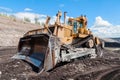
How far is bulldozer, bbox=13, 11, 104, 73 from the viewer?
1097 cm

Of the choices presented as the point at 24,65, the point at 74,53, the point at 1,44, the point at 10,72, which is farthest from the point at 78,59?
the point at 1,44

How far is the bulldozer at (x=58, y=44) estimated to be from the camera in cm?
1097

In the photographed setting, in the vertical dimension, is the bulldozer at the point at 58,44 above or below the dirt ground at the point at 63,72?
above

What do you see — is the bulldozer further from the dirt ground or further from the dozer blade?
the dirt ground

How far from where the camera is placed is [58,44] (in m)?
11.5

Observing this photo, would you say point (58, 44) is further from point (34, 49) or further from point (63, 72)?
point (34, 49)

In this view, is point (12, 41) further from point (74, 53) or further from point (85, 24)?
point (74, 53)

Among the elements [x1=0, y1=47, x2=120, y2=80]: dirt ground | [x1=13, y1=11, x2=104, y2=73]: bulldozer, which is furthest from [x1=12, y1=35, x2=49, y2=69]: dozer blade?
[x1=0, y1=47, x2=120, y2=80]: dirt ground

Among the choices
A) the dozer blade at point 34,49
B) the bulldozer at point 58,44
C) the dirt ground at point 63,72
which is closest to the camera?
the dirt ground at point 63,72

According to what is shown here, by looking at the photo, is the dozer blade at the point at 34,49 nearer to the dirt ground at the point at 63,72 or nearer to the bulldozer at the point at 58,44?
the bulldozer at the point at 58,44

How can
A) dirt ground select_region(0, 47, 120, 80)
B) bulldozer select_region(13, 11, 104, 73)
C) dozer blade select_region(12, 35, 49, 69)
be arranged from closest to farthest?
dirt ground select_region(0, 47, 120, 80)
bulldozer select_region(13, 11, 104, 73)
dozer blade select_region(12, 35, 49, 69)

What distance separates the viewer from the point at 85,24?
15.3 m

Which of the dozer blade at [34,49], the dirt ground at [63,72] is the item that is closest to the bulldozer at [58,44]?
the dozer blade at [34,49]

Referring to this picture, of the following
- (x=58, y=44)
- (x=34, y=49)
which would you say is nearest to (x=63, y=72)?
(x=58, y=44)
